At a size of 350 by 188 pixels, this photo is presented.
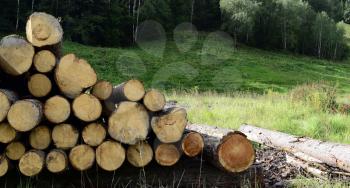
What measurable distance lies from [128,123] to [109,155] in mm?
377

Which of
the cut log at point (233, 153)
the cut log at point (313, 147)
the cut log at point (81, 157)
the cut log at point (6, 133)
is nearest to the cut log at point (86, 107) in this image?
the cut log at point (81, 157)

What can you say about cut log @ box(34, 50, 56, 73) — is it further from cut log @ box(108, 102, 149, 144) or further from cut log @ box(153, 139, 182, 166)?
cut log @ box(153, 139, 182, 166)

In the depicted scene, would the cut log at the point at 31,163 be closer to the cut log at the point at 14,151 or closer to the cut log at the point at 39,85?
the cut log at the point at 14,151

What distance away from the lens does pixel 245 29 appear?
70.9m

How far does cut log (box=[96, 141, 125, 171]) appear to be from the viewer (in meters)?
5.12

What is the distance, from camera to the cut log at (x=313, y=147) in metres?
6.18

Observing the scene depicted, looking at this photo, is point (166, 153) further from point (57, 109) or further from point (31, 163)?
point (31, 163)

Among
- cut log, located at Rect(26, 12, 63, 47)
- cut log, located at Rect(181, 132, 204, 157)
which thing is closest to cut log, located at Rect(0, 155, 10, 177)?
cut log, located at Rect(26, 12, 63, 47)

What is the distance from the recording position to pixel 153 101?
5301mm

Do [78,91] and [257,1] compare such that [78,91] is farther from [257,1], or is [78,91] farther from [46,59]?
[257,1]

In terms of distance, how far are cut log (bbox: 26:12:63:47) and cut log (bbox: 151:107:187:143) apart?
1364 mm

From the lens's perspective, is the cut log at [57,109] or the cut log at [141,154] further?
the cut log at [141,154]

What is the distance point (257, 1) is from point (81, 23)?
107 feet

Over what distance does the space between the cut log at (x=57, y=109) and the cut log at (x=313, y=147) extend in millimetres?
→ 3347
